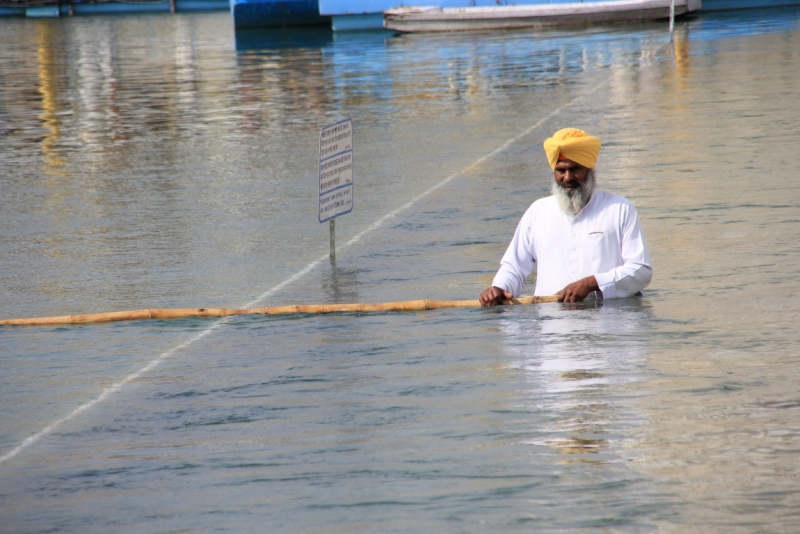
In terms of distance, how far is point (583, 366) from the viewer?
5.42 m

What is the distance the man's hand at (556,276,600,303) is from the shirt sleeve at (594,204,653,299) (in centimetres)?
3

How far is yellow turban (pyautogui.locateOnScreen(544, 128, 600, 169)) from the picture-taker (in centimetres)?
582

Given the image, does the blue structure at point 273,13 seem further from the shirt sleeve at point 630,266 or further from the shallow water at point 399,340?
the shirt sleeve at point 630,266

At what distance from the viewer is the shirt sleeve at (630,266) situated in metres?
5.86

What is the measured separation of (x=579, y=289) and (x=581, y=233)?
0.28 m

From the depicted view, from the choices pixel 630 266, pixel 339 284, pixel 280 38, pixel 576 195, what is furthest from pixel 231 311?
pixel 280 38

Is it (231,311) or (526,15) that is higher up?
(526,15)

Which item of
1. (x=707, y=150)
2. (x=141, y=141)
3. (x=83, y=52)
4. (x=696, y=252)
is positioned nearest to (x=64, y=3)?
(x=83, y=52)

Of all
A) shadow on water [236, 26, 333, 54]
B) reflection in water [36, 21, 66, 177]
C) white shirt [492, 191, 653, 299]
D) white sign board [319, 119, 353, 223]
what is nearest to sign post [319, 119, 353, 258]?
white sign board [319, 119, 353, 223]

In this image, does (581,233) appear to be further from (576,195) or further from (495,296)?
(495,296)

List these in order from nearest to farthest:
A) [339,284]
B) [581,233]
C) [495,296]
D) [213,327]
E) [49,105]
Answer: [581,233], [495,296], [213,327], [339,284], [49,105]

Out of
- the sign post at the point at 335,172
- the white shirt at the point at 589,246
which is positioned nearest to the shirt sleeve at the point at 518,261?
the white shirt at the point at 589,246

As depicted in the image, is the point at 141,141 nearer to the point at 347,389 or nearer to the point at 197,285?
the point at 197,285

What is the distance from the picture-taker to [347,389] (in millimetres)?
5324
